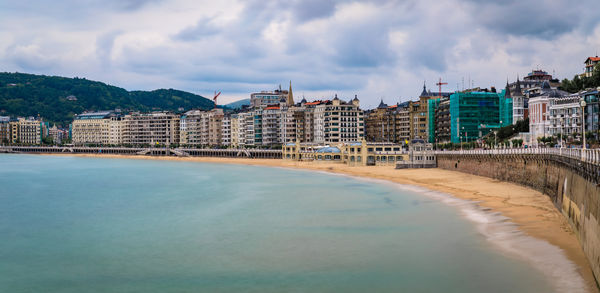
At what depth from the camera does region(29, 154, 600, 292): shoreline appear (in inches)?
1240

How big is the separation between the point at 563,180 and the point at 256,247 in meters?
23.8

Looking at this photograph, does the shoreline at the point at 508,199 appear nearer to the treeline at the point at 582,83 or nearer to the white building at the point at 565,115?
the white building at the point at 565,115

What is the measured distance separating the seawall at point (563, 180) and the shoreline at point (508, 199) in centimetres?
58

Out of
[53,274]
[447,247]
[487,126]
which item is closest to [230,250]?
[53,274]

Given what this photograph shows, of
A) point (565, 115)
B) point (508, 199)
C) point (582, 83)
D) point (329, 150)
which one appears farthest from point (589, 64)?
point (508, 199)

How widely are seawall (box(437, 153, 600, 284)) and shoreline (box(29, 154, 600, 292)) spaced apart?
578 millimetres

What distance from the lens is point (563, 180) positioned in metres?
40.9

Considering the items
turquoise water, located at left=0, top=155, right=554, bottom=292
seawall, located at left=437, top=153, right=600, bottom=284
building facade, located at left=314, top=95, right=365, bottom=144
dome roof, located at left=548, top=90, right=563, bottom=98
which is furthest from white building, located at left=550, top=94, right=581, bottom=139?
building facade, located at left=314, top=95, right=365, bottom=144

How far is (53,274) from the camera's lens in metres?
31.5

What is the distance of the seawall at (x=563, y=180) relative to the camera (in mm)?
26109

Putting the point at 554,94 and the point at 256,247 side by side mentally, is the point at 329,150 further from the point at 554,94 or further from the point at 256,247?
the point at 256,247

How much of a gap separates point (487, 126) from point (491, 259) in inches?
4705

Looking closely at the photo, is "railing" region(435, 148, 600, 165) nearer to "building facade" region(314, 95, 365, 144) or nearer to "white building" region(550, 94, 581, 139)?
"white building" region(550, 94, 581, 139)

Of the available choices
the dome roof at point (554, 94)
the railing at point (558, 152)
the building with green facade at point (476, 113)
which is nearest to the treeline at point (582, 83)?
the dome roof at point (554, 94)
